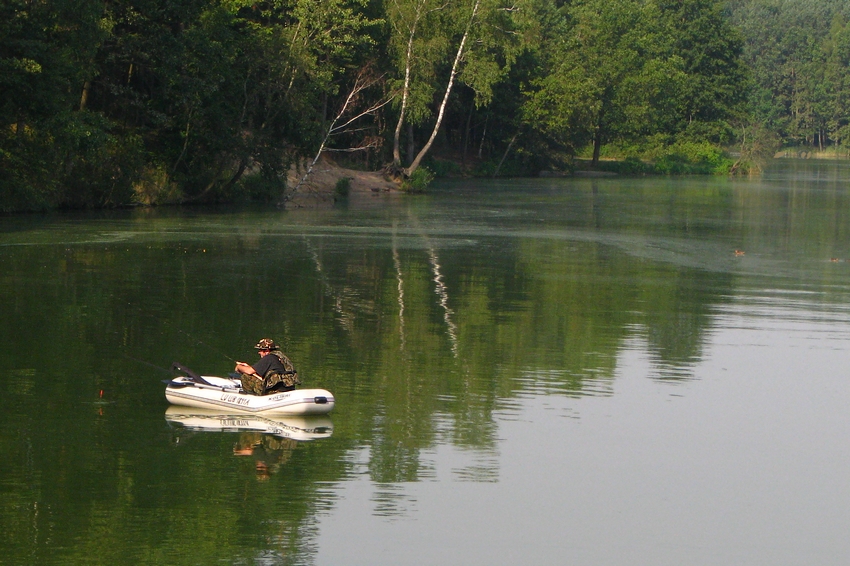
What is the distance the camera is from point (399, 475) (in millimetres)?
11711

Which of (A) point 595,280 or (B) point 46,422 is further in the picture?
(A) point 595,280

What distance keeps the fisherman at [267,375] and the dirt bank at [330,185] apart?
34.2m

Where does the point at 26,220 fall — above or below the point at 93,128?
below

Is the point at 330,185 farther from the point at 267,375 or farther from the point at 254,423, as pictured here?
the point at 254,423

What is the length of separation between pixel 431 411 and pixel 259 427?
6.75ft

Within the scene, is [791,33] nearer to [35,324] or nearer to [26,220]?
[26,220]

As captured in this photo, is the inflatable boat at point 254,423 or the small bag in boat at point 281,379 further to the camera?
the small bag in boat at point 281,379

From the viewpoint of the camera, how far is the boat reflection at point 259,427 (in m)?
12.5

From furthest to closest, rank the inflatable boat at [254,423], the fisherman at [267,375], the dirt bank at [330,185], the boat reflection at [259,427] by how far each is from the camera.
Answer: the dirt bank at [330,185], the fisherman at [267,375], the inflatable boat at [254,423], the boat reflection at [259,427]

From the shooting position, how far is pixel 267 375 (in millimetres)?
13461

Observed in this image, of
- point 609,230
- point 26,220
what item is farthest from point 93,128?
point 609,230

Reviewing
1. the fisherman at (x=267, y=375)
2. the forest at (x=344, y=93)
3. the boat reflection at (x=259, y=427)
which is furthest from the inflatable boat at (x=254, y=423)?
the forest at (x=344, y=93)

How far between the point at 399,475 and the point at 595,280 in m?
15.7

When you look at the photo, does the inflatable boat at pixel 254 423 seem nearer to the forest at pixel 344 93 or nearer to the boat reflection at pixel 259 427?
the boat reflection at pixel 259 427
